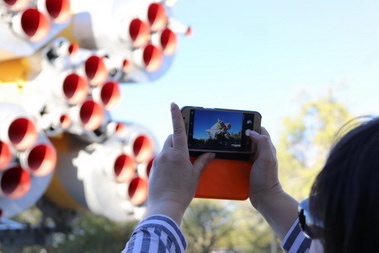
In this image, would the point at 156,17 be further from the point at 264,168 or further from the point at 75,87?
the point at 264,168

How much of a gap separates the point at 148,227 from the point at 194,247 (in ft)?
62.9

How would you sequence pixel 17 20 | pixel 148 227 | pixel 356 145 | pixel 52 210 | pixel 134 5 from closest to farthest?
pixel 356 145
pixel 148 227
pixel 17 20
pixel 134 5
pixel 52 210

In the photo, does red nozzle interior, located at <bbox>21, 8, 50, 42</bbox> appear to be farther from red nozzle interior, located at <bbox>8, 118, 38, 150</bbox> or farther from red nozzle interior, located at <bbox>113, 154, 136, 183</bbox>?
red nozzle interior, located at <bbox>113, 154, 136, 183</bbox>

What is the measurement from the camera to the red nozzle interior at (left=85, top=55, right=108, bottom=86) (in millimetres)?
5656

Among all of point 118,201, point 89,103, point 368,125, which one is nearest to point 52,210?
point 118,201

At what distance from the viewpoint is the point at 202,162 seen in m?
1.03

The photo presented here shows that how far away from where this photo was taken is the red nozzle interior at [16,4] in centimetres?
461

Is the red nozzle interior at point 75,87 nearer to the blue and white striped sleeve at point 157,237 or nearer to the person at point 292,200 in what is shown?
the person at point 292,200

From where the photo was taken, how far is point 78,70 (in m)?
5.45

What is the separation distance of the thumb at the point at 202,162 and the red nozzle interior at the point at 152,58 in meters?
5.35

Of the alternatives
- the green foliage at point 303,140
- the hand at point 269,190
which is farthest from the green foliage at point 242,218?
the hand at point 269,190

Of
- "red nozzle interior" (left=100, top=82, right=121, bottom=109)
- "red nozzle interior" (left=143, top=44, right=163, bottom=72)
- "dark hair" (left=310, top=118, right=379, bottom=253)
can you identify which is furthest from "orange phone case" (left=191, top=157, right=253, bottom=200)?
"red nozzle interior" (left=143, top=44, right=163, bottom=72)

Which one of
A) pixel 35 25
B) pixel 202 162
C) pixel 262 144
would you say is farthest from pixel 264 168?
pixel 35 25

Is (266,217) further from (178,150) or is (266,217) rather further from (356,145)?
(356,145)
